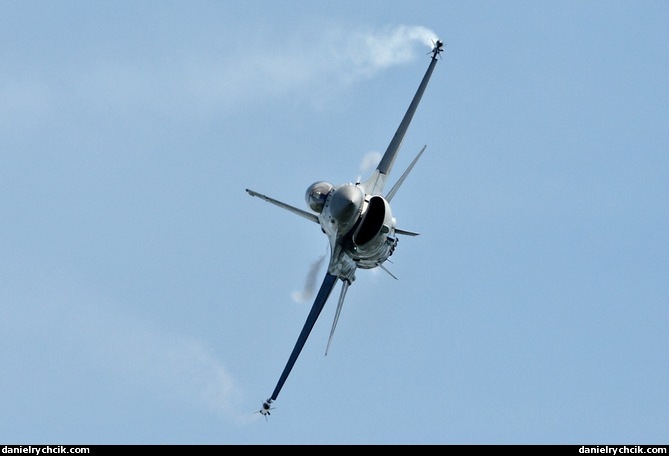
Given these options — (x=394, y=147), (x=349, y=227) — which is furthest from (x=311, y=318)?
(x=394, y=147)

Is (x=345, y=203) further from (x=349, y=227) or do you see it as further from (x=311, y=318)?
(x=311, y=318)

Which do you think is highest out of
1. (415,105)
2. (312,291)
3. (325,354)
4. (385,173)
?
(415,105)

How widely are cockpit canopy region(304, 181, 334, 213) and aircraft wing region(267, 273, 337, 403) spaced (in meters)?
4.75

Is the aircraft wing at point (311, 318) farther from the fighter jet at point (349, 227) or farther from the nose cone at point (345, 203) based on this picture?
the nose cone at point (345, 203)

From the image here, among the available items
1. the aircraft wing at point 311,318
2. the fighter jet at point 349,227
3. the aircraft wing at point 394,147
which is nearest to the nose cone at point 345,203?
the fighter jet at point 349,227

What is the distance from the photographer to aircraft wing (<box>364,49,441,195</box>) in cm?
6925

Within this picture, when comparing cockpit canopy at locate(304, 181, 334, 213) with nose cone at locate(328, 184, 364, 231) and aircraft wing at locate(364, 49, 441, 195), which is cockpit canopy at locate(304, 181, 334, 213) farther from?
aircraft wing at locate(364, 49, 441, 195)

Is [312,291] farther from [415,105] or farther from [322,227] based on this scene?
[415,105]

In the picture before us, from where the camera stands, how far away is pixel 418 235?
224ft
